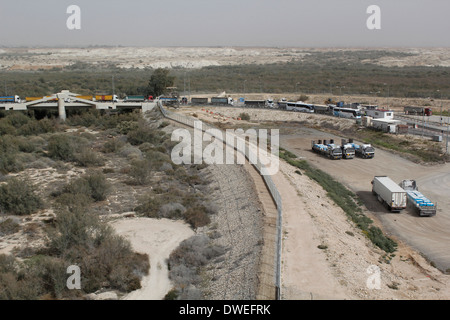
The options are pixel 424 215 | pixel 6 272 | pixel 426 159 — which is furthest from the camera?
pixel 426 159

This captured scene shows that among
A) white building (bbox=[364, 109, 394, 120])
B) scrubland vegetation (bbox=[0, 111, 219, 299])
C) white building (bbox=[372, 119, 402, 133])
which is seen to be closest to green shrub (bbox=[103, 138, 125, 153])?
scrubland vegetation (bbox=[0, 111, 219, 299])

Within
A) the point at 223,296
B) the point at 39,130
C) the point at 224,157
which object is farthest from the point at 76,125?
the point at 223,296

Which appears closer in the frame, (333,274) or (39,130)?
(333,274)

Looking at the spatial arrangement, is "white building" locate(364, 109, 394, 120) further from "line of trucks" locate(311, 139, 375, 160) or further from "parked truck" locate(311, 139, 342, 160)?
"line of trucks" locate(311, 139, 375, 160)

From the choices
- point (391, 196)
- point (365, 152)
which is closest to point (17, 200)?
point (391, 196)

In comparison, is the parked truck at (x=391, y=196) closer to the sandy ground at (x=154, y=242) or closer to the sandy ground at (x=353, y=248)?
the sandy ground at (x=353, y=248)

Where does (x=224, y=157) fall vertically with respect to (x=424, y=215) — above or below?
above

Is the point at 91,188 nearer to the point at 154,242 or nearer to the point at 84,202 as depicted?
the point at 84,202
